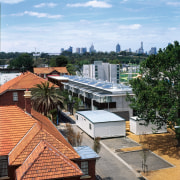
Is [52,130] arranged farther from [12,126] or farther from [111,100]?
[111,100]

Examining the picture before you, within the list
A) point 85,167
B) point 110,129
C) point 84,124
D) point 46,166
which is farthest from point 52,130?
point 84,124

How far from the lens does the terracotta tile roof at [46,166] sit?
44.1ft

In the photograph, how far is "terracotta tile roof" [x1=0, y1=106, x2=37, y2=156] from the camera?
16489 millimetres

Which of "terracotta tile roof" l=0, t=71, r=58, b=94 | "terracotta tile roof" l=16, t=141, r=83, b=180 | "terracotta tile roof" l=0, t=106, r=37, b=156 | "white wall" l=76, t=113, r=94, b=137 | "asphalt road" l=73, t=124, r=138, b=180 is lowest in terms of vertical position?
"asphalt road" l=73, t=124, r=138, b=180

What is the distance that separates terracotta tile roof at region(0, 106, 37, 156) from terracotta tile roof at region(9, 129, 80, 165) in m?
0.79

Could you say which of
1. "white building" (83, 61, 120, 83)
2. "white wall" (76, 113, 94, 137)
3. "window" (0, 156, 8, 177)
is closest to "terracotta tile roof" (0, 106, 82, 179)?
"window" (0, 156, 8, 177)

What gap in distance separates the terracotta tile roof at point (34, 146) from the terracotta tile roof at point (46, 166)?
388 mm

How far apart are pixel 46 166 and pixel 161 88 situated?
47.6 feet

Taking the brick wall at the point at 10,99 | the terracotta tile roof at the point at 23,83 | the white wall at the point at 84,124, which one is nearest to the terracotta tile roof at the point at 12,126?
the white wall at the point at 84,124

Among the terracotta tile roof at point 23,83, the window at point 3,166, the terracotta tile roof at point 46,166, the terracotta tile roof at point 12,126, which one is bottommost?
the window at point 3,166

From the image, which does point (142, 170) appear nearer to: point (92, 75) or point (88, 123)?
point (88, 123)

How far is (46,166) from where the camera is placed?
13.8m

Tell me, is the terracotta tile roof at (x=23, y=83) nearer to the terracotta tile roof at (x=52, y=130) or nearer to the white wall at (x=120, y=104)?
the white wall at (x=120, y=104)

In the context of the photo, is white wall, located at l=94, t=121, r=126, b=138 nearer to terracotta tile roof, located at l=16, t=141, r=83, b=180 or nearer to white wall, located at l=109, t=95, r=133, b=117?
white wall, located at l=109, t=95, r=133, b=117
